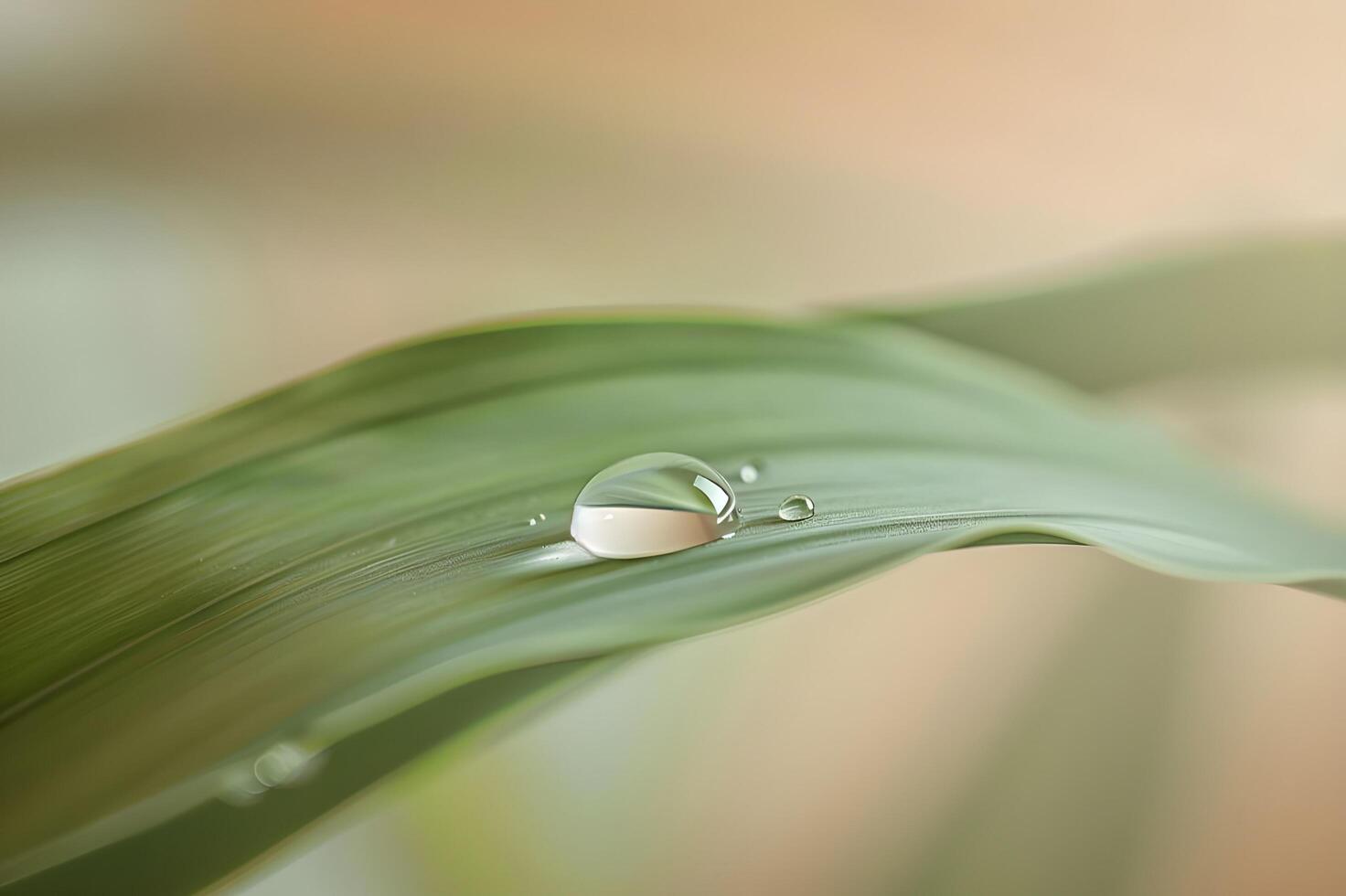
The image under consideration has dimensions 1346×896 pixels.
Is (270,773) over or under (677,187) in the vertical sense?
under

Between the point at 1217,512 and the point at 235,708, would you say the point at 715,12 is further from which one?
the point at 235,708

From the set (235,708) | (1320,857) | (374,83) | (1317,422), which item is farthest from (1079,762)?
(374,83)

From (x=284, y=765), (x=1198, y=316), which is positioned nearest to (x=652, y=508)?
(x=284, y=765)

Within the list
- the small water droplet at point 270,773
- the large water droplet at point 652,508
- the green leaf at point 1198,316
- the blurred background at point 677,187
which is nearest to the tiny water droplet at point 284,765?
the small water droplet at point 270,773

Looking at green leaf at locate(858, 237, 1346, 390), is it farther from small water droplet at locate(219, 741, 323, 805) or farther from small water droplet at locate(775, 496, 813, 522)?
small water droplet at locate(219, 741, 323, 805)

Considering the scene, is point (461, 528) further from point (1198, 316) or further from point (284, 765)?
point (1198, 316)

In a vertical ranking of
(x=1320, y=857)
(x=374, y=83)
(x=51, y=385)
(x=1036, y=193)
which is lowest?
(x=1320, y=857)
